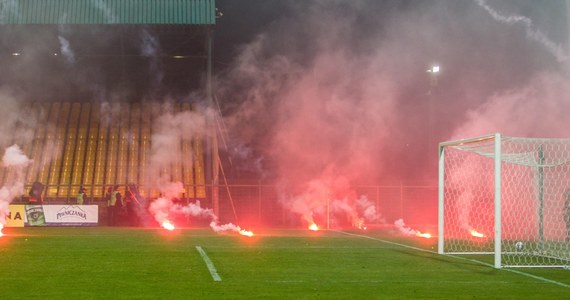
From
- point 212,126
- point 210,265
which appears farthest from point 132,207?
point 210,265

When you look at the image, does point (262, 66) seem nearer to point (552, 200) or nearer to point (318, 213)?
point (318, 213)

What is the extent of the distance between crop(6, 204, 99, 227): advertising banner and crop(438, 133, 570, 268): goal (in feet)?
45.4

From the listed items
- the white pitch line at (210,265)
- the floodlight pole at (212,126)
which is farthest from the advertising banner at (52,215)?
the white pitch line at (210,265)

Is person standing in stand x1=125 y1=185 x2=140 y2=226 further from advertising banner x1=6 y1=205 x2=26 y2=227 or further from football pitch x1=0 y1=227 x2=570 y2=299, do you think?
football pitch x1=0 y1=227 x2=570 y2=299

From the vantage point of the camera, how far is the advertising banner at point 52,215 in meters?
26.0

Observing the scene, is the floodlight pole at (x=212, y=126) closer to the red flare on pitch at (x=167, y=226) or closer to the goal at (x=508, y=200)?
the red flare on pitch at (x=167, y=226)

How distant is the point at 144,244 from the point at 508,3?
16180 mm

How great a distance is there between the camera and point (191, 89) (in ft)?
116

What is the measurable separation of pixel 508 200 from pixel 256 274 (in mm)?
15288

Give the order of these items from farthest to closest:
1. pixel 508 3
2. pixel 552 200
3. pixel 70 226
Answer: pixel 70 226 → pixel 508 3 → pixel 552 200

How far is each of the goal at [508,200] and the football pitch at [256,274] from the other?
115cm

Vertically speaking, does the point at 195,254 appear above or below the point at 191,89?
below

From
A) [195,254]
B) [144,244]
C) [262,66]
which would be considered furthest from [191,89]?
[195,254]

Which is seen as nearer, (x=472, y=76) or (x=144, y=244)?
(x=144, y=244)
